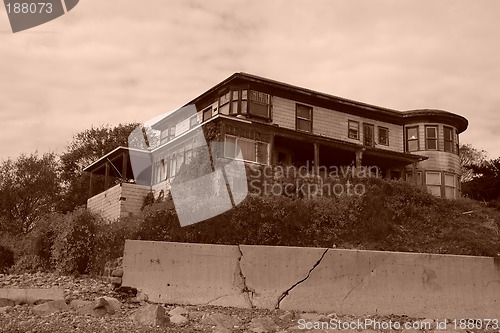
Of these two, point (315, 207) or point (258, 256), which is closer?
point (258, 256)

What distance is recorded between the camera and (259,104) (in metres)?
26.6

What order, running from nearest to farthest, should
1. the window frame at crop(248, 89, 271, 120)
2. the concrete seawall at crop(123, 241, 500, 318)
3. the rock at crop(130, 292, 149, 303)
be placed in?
the concrete seawall at crop(123, 241, 500, 318), the rock at crop(130, 292, 149, 303), the window frame at crop(248, 89, 271, 120)

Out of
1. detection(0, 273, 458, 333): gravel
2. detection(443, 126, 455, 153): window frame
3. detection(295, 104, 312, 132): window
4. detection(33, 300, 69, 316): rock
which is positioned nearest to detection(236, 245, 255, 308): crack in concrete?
detection(0, 273, 458, 333): gravel

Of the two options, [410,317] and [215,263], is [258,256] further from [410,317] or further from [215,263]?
[410,317]

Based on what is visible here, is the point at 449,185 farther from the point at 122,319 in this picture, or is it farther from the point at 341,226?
the point at 122,319

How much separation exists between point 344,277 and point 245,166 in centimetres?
1134

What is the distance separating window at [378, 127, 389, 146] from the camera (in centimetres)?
3019

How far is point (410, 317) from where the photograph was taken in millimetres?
10203

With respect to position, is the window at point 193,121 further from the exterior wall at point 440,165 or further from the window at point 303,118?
the exterior wall at point 440,165

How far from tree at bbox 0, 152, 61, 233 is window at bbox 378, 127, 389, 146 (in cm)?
2311

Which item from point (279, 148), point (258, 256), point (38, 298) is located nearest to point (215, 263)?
point (258, 256)

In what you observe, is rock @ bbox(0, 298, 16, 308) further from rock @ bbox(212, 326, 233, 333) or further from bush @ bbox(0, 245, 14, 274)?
bush @ bbox(0, 245, 14, 274)

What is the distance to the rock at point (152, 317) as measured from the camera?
865 cm

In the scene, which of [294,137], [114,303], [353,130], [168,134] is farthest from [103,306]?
[168,134]
